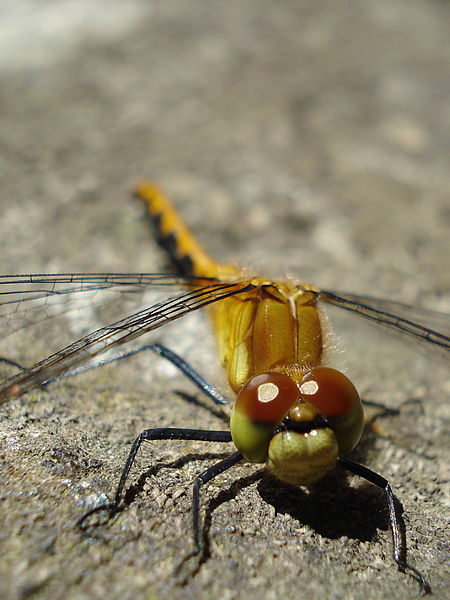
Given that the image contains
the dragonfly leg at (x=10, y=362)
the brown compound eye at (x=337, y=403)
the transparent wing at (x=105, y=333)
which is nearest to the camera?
the brown compound eye at (x=337, y=403)

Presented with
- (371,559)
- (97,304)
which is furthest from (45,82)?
(371,559)

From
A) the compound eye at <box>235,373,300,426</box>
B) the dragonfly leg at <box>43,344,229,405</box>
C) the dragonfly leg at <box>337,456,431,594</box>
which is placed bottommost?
the dragonfly leg at <box>43,344,229,405</box>

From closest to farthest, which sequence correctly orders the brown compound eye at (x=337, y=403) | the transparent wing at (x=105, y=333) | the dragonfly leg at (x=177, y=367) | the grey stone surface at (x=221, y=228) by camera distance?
the grey stone surface at (x=221, y=228)
the brown compound eye at (x=337, y=403)
the transparent wing at (x=105, y=333)
the dragonfly leg at (x=177, y=367)

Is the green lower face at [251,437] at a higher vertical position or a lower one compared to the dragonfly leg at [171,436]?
higher

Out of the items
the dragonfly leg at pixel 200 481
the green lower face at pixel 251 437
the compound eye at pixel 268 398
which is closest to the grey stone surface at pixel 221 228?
the dragonfly leg at pixel 200 481

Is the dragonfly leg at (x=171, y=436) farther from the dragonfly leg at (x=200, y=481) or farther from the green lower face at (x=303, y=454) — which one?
the green lower face at (x=303, y=454)

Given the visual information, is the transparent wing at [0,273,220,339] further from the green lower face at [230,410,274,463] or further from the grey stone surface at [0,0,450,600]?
the green lower face at [230,410,274,463]

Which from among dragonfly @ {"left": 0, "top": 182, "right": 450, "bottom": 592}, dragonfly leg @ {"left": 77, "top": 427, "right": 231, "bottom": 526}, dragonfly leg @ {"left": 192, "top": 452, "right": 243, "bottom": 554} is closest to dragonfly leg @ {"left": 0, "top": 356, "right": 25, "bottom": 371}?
dragonfly @ {"left": 0, "top": 182, "right": 450, "bottom": 592}
